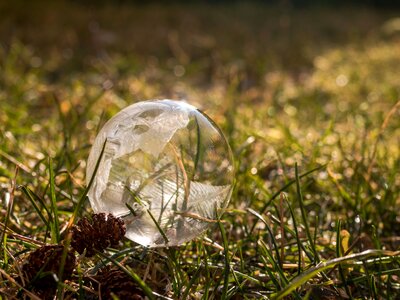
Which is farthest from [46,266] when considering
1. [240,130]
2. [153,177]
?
[240,130]

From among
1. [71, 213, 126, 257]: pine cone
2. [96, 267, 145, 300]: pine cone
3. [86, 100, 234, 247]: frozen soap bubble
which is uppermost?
[86, 100, 234, 247]: frozen soap bubble

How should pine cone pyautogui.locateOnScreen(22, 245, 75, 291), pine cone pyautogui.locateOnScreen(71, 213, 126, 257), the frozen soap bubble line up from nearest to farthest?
pine cone pyautogui.locateOnScreen(22, 245, 75, 291)
pine cone pyautogui.locateOnScreen(71, 213, 126, 257)
the frozen soap bubble

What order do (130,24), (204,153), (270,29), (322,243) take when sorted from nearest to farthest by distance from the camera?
(204,153), (322,243), (130,24), (270,29)

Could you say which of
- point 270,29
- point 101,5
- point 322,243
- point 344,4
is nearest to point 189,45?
point 270,29

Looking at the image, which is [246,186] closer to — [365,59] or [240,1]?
[365,59]

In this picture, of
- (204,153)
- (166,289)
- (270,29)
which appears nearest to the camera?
(166,289)

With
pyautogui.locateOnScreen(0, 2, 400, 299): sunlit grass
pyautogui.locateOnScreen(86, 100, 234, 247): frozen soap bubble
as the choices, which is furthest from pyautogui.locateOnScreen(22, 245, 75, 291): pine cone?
pyautogui.locateOnScreen(86, 100, 234, 247): frozen soap bubble

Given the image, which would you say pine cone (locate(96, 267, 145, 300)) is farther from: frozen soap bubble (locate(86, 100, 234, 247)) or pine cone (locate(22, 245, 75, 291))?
frozen soap bubble (locate(86, 100, 234, 247))

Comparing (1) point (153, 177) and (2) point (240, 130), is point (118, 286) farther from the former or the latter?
(2) point (240, 130)
